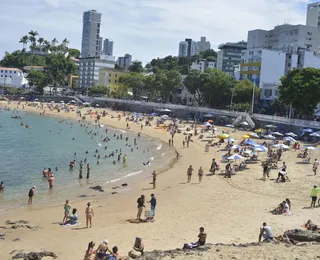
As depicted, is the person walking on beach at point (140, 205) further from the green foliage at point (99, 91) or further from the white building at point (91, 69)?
the white building at point (91, 69)

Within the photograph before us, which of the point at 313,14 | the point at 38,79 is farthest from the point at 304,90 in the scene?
the point at 38,79

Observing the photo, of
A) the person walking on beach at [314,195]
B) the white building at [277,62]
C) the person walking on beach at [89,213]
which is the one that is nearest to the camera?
the person walking on beach at [89,213]

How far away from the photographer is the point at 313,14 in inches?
4006

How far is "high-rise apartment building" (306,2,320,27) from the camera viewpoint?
3979 inches

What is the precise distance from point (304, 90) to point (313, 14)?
58972 millimetres

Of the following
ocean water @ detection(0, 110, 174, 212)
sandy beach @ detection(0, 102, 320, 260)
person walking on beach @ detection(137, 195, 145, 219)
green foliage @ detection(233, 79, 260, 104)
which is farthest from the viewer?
green foliage @ detection(233, 79, 260, 104)

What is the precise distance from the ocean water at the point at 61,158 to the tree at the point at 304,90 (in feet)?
58.6

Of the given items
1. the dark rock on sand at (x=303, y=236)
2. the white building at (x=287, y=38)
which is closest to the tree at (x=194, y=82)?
the white building at (x=287, y=38)

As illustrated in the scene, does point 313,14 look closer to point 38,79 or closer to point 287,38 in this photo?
point 287,38

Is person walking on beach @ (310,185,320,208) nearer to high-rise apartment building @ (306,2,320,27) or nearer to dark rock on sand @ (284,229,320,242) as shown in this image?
dark rock on sand @ (284,229,320,242)

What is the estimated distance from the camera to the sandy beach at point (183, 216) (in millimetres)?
16047

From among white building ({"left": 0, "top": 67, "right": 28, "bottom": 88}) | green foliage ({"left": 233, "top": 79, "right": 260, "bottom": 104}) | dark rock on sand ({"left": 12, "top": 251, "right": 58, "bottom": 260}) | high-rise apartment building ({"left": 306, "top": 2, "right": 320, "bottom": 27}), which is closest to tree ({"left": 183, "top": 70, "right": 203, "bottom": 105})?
green foliage ({"left": 233, "top": 79, "right": 260, "bottom": 104})

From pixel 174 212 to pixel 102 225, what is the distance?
4.02 m

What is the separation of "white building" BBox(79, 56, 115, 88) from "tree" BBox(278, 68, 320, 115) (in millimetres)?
86964
